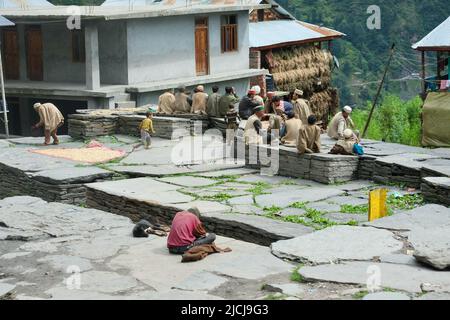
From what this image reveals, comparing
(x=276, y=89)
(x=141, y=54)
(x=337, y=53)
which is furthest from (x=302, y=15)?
(x=141, y=54)

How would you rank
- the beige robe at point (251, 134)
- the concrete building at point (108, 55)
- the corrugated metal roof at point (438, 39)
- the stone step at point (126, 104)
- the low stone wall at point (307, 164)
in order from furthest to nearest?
the corrugated metal roof at point (438, 39)
the concrete building at point (108, 55)
the stone step at point (126, 104)
the beige robe at point (251, 134)
the low stone wall at point (307, 164)

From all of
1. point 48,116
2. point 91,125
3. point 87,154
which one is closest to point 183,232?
point 87,154

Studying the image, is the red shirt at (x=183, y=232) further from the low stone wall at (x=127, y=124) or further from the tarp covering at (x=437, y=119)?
the tarp covering at (x=437, y=119)

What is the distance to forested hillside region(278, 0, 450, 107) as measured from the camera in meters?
47.5

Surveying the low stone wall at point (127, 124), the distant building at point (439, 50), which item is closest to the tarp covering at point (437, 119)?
the distant building at point (439, 50)

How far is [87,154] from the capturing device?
19406 mm

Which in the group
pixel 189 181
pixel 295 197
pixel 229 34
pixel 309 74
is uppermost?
pixel 229 34

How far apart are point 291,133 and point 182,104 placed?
5.34 meters

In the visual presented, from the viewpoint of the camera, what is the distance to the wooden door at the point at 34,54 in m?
27.6

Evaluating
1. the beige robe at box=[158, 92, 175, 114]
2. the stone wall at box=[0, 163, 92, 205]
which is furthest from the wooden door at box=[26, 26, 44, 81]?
the stone wall at box=[0, 163, 92, 205]

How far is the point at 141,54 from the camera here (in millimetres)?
26516

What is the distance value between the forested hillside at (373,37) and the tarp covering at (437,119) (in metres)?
21.8

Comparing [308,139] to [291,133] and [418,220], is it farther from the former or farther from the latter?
[418,220]

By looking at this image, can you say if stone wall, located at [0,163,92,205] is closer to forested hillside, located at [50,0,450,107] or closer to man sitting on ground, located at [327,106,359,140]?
man sitting on ground, located at [327,106,359,140]
